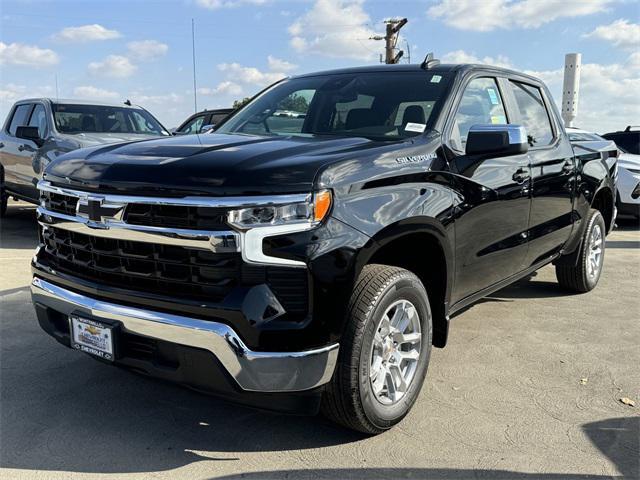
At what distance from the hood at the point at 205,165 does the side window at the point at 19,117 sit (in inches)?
269

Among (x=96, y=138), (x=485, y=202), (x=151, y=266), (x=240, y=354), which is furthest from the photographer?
(x=96, y=138)

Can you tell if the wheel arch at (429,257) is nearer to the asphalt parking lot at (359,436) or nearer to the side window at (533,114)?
the asphalt parking lot at (359,436)

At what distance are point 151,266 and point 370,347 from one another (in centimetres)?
106

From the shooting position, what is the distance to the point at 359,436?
2951 mm

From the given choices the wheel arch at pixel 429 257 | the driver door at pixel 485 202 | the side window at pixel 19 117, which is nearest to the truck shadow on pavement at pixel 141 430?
the wheel arch at pixel 429 257

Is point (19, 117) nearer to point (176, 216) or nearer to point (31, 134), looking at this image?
point (31, 134)

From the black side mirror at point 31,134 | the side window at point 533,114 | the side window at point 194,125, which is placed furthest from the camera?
the side window at point 194,125

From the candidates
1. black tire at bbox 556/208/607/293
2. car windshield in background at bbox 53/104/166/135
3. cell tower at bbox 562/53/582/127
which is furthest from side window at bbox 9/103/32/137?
cell tower at bbox 562/53/582/127

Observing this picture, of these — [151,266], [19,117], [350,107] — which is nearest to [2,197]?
[19,117]

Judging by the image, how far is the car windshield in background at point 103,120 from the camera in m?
8.34

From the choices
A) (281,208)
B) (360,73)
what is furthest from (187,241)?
(360,73)

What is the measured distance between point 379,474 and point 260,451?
1.93 ft

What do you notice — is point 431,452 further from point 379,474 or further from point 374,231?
point 374,231

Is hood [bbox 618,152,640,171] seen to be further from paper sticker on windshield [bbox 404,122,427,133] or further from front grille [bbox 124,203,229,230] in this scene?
front grille [bbox 124,203,229,230]
